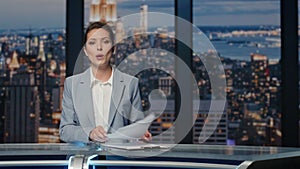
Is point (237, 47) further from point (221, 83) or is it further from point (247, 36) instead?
point (221, 83)

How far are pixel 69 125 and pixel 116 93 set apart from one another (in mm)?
257

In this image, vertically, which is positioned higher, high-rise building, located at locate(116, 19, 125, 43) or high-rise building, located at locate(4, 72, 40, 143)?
high-rise building, located at locate(116, 19, 125, 43)

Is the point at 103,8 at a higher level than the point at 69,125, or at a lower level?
higher

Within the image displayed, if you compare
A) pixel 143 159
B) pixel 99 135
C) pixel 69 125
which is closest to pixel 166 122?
pixel 69 125

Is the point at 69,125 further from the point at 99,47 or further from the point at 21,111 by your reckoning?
the point at 21,111

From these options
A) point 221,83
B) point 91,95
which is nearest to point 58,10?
point 221,83

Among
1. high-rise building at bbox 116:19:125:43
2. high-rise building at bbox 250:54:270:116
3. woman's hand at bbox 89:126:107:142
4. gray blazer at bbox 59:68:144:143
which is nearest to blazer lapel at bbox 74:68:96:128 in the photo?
gray blazer at bbox 59:68:144:143

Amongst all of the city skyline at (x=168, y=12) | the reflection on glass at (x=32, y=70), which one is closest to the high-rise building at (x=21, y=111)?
the reflection on glass at (x=32, y=70)

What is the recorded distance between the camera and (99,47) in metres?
2.03

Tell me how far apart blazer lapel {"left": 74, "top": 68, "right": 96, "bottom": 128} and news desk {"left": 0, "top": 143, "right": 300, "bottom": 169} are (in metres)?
0.43

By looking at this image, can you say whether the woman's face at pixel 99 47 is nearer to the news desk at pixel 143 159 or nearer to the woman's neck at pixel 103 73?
the woman's neck at pixel 103 73

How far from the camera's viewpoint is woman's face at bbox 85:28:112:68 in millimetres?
2021

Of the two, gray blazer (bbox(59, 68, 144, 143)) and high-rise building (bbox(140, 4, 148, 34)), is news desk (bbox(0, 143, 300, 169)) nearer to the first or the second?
gray blazer (bbox(59, 68, 144, 143))

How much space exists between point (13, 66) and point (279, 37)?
2.16 m
